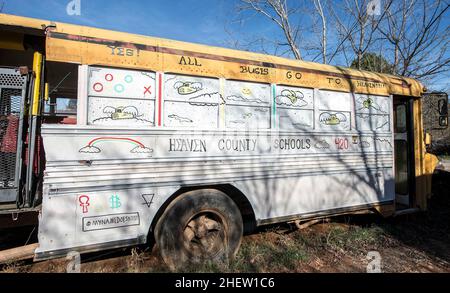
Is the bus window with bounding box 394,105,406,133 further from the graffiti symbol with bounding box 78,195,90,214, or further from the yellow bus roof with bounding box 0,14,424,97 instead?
the graffiti symbol with bounding box 78,195,90,214

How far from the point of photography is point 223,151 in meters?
3.71

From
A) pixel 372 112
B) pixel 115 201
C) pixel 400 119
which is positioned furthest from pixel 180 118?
pixel 400 119

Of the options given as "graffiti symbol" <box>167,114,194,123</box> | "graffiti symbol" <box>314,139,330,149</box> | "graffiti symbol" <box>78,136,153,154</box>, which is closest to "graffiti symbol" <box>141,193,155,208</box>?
"graffiti symbol" <box>78,136,153,154</box>

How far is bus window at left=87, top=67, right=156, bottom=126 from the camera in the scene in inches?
123

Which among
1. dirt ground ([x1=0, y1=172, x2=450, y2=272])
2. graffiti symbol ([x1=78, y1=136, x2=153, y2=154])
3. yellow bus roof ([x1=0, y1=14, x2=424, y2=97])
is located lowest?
dirt ground ([x1=0, y1=172, x2=450, y2=272])

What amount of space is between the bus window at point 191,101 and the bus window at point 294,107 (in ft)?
2.93

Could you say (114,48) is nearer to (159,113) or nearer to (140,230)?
(159,113)

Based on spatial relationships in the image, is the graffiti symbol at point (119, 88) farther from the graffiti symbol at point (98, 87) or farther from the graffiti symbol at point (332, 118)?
the graffiti symbol at point (332, 118)

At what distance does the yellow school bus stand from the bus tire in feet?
0.04

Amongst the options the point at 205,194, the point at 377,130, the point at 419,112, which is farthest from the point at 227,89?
the point at 419,112

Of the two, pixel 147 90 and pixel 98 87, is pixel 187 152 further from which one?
pixel 98 87

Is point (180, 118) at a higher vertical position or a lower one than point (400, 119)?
lower

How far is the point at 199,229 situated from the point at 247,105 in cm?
161

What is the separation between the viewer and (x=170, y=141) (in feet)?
11.2
